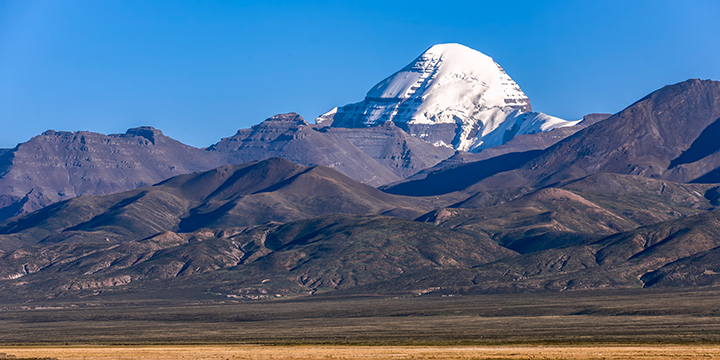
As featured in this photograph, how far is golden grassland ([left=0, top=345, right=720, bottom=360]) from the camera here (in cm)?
10462

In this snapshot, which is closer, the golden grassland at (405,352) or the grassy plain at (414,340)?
the golden grassland at (405,352)

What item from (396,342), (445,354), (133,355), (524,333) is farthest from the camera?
(524,333)

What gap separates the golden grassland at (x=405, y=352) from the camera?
10462 cm

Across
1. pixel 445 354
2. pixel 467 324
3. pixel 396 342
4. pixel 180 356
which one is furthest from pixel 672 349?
pixel 467 324

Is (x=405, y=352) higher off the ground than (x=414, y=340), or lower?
lower

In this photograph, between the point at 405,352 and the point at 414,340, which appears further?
the point at 414,340

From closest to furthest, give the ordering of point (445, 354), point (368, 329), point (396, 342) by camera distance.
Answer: point (445, 354) → point (396, 342) → point (368, 329)

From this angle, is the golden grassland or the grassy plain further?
the grassy plain

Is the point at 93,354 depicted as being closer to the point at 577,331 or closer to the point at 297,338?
the point at 297,338

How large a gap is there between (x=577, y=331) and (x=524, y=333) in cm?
919

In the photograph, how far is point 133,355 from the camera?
11788 centimetres

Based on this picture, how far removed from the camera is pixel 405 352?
114625 millimetres

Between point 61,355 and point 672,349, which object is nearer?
point 672,349

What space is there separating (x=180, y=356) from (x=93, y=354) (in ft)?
41.2
